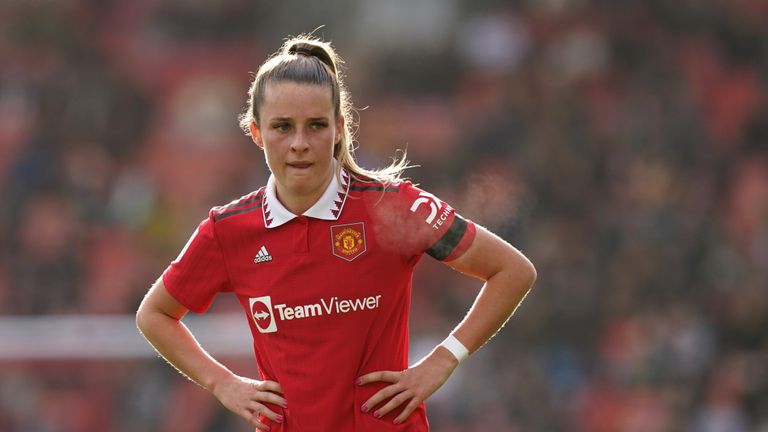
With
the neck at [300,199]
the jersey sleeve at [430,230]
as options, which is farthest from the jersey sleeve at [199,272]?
the jersey sleeve at [430,230]

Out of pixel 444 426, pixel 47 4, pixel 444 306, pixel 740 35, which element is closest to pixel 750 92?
pixel 740 35

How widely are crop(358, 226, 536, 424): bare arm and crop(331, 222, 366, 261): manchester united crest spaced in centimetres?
28

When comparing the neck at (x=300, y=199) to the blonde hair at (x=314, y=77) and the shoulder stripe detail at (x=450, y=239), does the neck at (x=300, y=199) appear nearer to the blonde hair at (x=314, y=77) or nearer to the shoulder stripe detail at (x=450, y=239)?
the blonde hair at (x=314, y=77)

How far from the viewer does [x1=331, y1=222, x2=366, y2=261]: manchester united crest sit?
367 centimetres

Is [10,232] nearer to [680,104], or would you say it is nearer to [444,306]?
[444,306]

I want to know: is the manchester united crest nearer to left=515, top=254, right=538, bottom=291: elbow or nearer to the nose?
the nose

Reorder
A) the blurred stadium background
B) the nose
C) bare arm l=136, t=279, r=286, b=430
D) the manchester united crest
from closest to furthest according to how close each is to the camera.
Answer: the nose
the manchester united crest
bare arm l=136, t=279, r=286, b=430
the blurred stadium background

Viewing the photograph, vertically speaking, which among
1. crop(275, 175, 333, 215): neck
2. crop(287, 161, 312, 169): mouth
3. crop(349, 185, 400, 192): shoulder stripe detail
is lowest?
crop(275, 175, 333, 215): neck

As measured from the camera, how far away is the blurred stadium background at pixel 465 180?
9234 millimetres

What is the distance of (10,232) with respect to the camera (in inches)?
440

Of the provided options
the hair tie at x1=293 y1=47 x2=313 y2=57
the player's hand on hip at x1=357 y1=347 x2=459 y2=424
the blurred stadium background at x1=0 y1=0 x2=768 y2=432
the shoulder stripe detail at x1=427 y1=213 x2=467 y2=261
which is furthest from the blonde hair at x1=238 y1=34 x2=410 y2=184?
the blurred stadium background at x1=0 y1=0 x2=768 y2=432

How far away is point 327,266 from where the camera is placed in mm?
3662

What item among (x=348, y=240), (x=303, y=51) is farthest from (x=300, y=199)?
(x=303, y=51)

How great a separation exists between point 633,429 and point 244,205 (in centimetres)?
610
